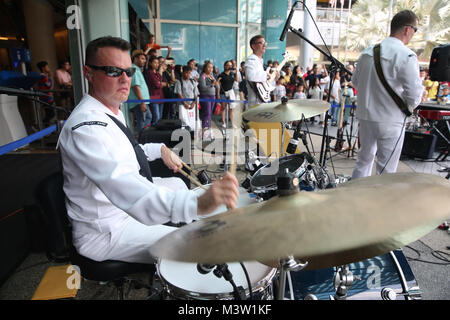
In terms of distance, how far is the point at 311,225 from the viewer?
2.38 ft

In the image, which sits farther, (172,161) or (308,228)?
(172,161)

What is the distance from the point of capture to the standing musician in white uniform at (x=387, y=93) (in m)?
3.03

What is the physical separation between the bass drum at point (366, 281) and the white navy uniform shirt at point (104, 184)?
2.53ft

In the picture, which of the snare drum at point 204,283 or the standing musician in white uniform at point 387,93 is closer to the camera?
the snare drum at point 204,283

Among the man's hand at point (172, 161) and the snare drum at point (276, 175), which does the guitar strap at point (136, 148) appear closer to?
the man's hand at point (172, 161)

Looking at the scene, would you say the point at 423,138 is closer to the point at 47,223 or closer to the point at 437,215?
the point at 437,215

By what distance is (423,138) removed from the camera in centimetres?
574

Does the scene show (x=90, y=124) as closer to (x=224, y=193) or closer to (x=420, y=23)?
(x=224, y=193)

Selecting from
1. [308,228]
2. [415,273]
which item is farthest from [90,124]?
[415,273]

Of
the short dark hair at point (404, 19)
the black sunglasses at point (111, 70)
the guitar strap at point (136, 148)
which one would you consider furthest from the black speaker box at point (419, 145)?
the black sunglasses at point (111, 70)

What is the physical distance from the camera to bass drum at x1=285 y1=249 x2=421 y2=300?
4.88 ft

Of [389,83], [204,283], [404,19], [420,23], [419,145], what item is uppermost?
[420,23]

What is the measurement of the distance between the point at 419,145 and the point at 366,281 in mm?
5296

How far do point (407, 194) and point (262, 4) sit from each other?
15257 millimetres
